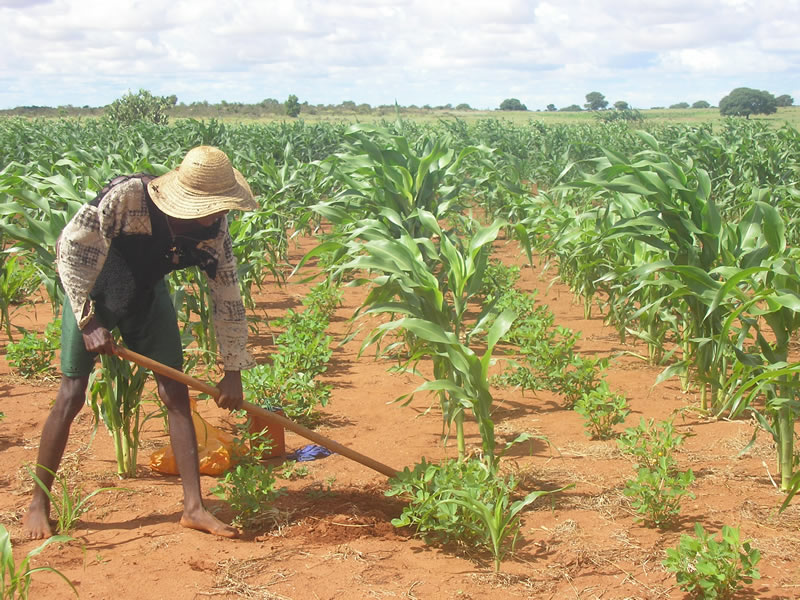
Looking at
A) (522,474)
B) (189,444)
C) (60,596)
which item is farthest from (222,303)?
(522,474)

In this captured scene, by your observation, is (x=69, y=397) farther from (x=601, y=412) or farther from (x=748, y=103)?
(x=748, y=103)

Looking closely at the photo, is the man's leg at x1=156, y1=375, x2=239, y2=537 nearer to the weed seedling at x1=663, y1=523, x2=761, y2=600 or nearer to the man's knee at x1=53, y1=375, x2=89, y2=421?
the man's knee at x1=53, y1=375, x2=89, y2=421

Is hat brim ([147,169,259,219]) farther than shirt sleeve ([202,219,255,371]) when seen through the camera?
No

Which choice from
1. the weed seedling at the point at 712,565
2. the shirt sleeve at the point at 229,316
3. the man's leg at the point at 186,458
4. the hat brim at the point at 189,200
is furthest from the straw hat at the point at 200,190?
the weed seedling at the point at 712,565

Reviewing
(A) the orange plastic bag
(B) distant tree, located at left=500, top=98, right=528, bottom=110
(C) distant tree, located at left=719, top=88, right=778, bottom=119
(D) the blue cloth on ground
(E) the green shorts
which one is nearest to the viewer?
(E) the green shorts

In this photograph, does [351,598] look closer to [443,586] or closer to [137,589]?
[443,586]

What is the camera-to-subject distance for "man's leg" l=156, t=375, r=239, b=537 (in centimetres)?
311

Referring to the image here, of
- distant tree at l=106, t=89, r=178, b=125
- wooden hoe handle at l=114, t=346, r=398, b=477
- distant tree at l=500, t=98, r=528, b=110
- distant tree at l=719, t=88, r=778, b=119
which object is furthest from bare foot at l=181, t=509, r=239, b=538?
distant tree at l=500, t=98, r=528, b=110

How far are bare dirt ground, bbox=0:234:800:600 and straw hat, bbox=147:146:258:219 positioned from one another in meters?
1.29

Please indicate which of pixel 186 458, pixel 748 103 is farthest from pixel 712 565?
pixel 748 103

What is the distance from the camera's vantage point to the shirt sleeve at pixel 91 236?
2.88 metres

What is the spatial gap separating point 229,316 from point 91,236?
25.4 inches

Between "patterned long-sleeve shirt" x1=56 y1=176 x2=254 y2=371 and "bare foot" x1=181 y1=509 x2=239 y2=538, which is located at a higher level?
"patterned long-sleeve shirt" x1=56 y1=176 x2=254 y2=371

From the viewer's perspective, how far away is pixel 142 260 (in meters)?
3.07
